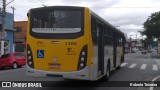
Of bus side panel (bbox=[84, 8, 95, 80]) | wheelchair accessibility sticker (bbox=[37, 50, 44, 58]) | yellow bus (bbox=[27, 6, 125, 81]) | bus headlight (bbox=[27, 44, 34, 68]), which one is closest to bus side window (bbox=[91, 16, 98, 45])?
yellow bus (bbox=[27, 6, 125, 81])

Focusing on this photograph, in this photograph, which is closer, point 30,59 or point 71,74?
point 71,74

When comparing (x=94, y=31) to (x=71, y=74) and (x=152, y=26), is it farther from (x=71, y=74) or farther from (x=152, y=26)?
(x=152, y=26)

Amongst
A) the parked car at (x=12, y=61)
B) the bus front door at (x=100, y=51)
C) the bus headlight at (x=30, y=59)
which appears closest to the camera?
the bus headlight at (x=30, y=59)

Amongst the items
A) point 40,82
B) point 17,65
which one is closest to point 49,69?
point 40,82

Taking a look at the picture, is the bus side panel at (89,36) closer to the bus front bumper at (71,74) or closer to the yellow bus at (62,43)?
the yellow bus at (62,43)

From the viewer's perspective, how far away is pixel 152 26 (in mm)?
82438

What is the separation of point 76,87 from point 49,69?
1909 mm

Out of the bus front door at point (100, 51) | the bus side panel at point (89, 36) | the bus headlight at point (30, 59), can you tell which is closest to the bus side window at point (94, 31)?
the bus side panel at point (89, 36)

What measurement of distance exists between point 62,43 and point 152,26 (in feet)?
236

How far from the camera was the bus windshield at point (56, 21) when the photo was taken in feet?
42.5

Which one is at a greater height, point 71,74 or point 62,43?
point 62,43

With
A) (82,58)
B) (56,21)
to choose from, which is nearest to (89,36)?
(82,58)

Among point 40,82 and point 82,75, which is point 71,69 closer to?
point 82,75

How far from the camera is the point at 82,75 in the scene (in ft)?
41.5
